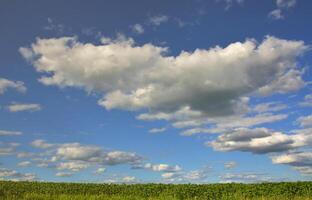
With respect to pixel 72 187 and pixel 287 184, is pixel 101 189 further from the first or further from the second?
pixel 287 184

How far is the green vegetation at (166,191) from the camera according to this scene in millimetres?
35719

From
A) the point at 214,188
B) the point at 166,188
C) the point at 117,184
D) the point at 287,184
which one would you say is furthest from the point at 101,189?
the point at 287,184

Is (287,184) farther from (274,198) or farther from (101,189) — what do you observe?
(101,189)

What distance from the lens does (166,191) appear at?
44.9m

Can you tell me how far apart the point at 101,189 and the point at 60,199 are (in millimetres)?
16250

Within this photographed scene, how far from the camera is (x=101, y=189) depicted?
48.3 metres

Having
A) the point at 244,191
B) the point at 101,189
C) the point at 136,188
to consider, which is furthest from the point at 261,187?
the point at 101,189

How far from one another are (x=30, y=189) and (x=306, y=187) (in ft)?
91.5

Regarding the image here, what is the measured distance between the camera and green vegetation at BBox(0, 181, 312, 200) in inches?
1406

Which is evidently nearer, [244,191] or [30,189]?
[244,191]

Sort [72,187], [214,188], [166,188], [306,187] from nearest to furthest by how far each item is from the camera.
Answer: [306,187]
[214,188]
[166,188]
[72,187]

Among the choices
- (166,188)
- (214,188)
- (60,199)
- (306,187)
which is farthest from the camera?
(166,188)

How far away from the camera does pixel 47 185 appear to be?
2068 inches

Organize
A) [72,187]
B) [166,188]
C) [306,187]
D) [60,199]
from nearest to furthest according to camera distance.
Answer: [60,199], [306,187], [166,188], [72,187]
